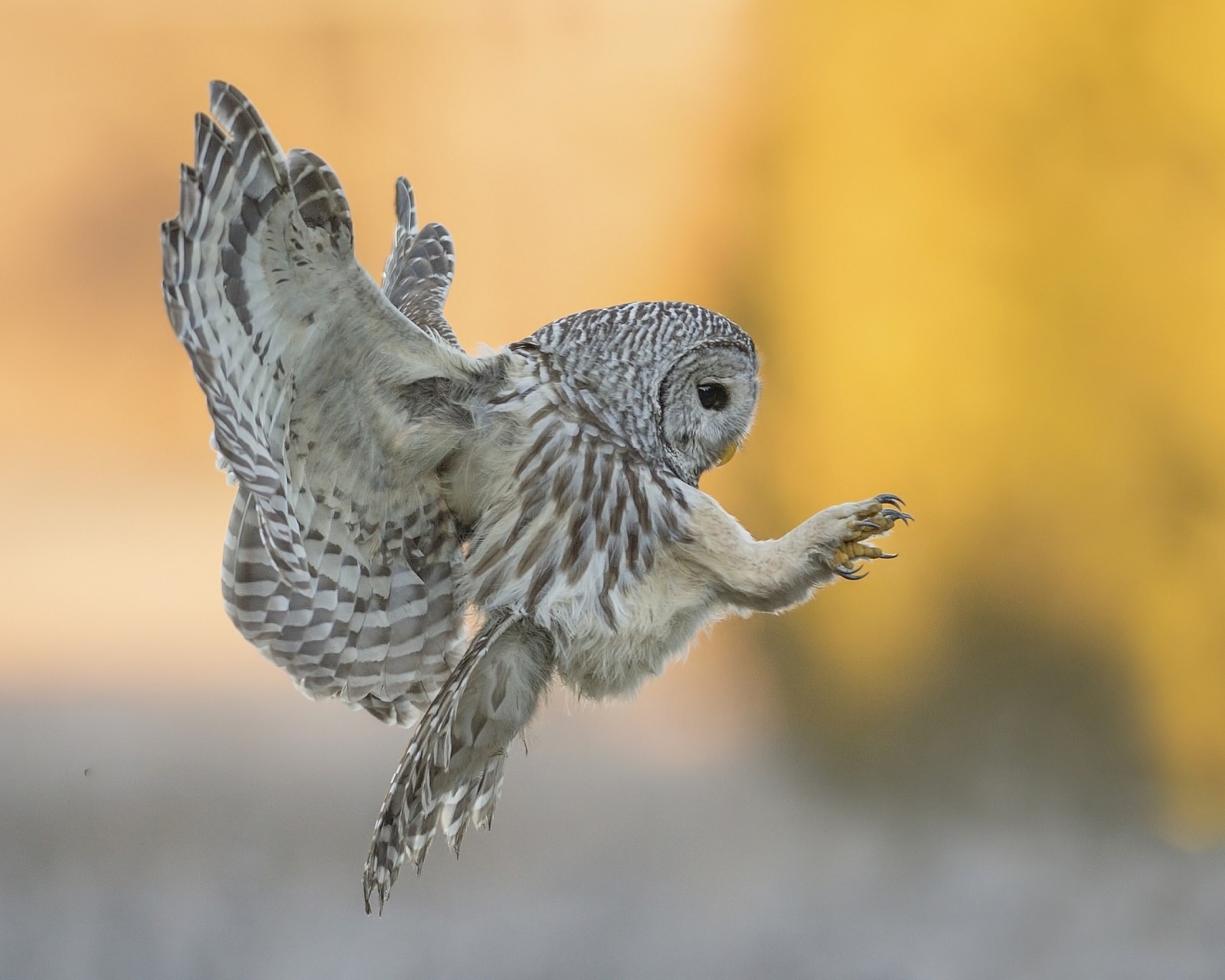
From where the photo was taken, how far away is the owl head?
1593 mm

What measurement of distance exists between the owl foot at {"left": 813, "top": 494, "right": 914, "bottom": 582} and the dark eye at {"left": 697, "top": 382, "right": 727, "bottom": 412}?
0.33 meters

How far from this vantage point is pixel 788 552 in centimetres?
146

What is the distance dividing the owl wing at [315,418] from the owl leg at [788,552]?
1.20 ft

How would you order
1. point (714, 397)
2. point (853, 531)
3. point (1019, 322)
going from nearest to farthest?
point (853, 531) → point (714, 397) → point (1019, 322)

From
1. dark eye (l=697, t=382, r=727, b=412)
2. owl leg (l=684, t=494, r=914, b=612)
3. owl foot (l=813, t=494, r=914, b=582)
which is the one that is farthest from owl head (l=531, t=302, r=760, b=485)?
owl foot (l=813, t=494, r=914, b=582)

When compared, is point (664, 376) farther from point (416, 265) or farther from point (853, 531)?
point (416, 265)

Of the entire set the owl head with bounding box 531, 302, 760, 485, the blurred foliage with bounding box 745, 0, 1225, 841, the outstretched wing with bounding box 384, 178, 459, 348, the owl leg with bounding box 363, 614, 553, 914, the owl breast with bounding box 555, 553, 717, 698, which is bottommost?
the owl leg with bounding box 363, 614, 553, 914

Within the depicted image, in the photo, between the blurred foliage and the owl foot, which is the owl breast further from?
the blurred foliage

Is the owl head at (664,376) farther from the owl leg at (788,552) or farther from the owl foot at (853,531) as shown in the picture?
the owl foot at (853,531)

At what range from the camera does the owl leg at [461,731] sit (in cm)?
155

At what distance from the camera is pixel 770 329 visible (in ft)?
14.5

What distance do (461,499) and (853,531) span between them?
1.81ft

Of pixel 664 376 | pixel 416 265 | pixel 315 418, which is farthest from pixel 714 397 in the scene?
pixel 416 265

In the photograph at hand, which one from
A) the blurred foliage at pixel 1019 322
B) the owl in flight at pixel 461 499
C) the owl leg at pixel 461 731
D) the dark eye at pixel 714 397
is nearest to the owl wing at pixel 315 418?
the owl in flight at pixel 461 499
